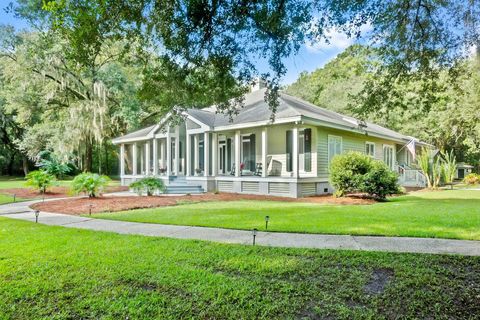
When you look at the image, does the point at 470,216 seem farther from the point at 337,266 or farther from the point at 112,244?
the point at 112,244

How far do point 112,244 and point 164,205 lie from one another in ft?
18.2

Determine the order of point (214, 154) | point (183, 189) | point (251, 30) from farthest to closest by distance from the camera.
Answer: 1. point (214, 154)
2. point (183, 189)
3. point (251, 30)

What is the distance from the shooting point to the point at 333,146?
16438 millimetres

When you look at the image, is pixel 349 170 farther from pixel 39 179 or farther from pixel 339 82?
pixel 339 82

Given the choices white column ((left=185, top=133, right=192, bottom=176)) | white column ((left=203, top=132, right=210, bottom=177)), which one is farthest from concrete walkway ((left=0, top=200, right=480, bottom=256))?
white column ((left=185, top=133, right=192, bottom=176))

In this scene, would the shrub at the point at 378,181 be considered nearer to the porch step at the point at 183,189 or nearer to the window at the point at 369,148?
the window at the point at 369,148

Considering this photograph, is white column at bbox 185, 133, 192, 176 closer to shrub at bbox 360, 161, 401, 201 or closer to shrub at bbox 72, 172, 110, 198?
shrub at bbox 72, 172, 110, 198

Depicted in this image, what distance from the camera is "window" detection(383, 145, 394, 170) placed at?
2161 cm

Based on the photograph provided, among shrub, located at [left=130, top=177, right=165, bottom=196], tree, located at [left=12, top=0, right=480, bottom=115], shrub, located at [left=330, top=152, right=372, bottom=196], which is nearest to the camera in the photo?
tree, located at [left=12, top=0, right=480, bottom=115]

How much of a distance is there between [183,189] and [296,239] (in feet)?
35.7

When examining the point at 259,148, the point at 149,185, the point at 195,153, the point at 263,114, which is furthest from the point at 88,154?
the point at 263,114

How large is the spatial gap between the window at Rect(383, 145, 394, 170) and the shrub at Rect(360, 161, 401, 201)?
33.2ft

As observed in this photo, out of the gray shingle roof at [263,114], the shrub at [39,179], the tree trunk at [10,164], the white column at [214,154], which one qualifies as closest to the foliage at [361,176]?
the gray shingle roof at [263,114]

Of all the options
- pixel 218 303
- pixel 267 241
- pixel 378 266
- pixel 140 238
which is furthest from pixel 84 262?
pixel 378 266
